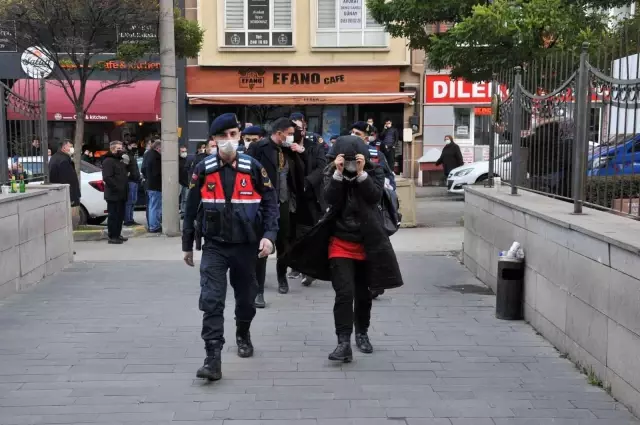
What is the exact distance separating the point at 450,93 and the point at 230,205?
19.9 metres

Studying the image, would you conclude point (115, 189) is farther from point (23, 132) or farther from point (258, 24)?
point (258, 24)

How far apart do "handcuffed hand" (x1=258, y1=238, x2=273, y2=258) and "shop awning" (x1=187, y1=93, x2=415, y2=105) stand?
19.0 metres

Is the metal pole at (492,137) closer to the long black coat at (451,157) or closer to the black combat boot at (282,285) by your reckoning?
the black combat boot at (282,285)

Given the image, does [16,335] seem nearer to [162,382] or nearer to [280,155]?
[162,382]

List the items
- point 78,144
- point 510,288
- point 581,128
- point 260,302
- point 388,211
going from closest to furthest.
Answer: point 388,211
point 581,128
point 510,288
point 260,302
point 78,144

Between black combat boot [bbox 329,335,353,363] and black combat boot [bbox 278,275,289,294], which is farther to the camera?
black combat boot [bbox 278,275,289,294]

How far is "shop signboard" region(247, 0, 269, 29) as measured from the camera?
79.4ft

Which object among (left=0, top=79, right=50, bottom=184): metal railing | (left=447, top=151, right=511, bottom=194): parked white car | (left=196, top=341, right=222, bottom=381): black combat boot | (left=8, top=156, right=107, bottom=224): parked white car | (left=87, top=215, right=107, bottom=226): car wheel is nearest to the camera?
(left=196, top=341, right=222, bottom=381): black combat boot

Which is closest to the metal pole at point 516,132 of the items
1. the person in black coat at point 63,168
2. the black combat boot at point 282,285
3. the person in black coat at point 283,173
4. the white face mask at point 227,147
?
the person in black coat at point 283,173

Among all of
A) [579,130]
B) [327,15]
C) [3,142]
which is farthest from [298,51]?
Answer: [579,130]

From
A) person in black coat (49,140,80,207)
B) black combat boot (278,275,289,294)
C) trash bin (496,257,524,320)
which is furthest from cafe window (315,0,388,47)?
trash bin (496,257,524,320)

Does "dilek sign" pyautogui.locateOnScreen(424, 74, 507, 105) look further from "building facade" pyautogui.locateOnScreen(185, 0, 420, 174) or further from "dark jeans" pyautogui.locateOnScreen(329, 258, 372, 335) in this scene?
"dark jeans" pyautogui.locateOnScreen(329, 258, 372, 335)

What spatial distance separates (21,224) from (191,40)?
342 inches

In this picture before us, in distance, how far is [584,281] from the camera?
547 cm
